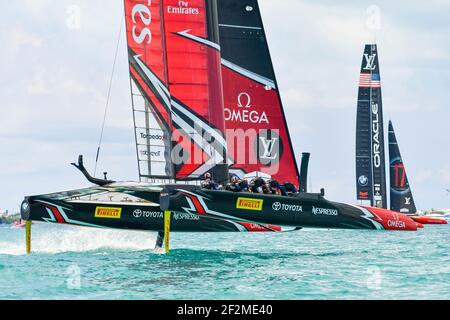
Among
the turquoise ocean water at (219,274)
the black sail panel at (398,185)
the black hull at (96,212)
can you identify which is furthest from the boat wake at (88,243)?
the black sail panel at (398,185)

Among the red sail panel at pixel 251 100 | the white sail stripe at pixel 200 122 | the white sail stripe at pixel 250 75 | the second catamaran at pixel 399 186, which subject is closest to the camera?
the white sail stripe at pixel 200 122

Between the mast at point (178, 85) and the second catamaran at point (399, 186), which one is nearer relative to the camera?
the mast at point (178, 85)

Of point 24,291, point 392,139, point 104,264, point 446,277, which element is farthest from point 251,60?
point 392,139

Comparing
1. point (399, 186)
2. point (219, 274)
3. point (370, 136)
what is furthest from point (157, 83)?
point (399, 186)

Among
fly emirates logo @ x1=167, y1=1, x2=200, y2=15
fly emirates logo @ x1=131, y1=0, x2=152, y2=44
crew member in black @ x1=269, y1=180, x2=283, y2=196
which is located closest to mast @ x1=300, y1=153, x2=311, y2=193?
crew member in black @ x1=269, y1=180, x2=283, y2=196

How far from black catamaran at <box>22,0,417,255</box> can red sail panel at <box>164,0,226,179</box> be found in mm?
21

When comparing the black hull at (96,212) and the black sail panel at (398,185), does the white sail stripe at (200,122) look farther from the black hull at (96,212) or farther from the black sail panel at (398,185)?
the black sail panel at (398,185)

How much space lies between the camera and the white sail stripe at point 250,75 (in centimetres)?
2164

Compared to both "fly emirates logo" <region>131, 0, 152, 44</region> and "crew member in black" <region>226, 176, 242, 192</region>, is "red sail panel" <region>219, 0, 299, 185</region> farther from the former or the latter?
"fly emirates logo" <region>131, 0, 152, 44</region>

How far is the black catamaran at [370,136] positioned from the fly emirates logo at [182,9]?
23572mm

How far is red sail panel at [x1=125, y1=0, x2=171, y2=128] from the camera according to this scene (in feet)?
61.5

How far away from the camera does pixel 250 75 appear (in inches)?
855

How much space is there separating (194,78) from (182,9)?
1477 millimetres

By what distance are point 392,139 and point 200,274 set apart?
1246 inches
